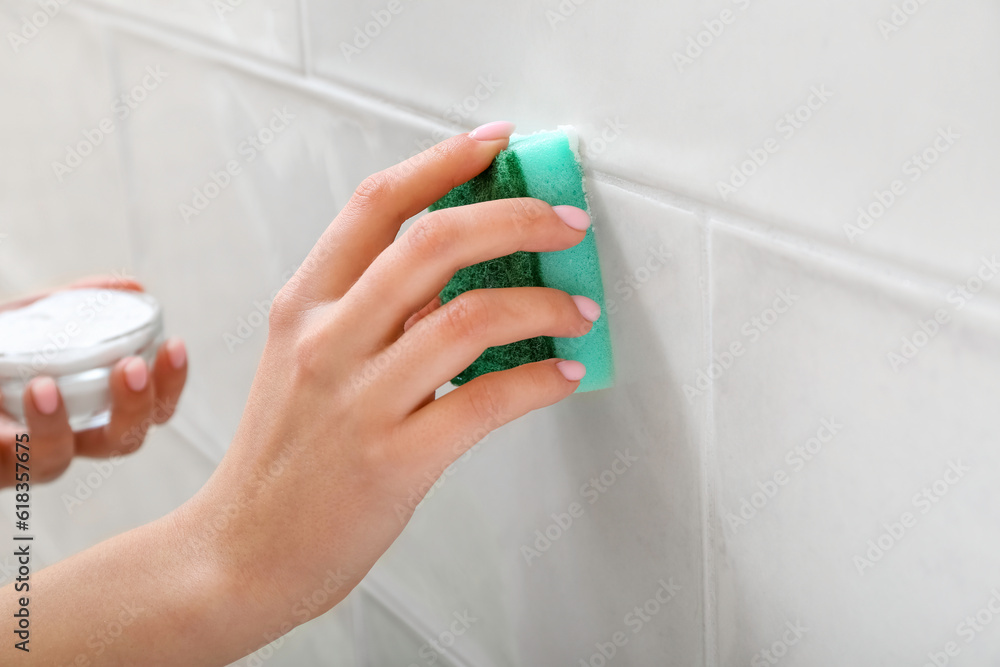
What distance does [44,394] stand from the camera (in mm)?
597

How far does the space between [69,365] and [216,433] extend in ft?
0.51

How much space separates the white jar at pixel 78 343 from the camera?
61cm

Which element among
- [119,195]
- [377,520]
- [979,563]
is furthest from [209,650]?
[119,195]

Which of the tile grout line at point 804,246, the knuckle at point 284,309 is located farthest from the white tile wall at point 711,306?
the knuckle at point 284,309

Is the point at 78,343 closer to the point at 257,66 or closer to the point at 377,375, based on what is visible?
the point at 257,66

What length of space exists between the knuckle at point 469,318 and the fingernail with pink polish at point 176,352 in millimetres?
399

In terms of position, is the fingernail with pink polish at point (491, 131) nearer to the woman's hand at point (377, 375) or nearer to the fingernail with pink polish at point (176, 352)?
the woman's hand at point (377, 375)

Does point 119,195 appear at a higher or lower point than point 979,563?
lower

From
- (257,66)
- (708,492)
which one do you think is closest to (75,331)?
(257,66)

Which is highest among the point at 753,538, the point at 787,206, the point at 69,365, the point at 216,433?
the point at 787,206

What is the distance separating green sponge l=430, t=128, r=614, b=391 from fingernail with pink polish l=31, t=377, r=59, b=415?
35 centimetres

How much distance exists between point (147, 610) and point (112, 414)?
291 mm

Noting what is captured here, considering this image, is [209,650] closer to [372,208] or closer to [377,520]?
[377,520]

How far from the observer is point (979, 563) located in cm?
26
